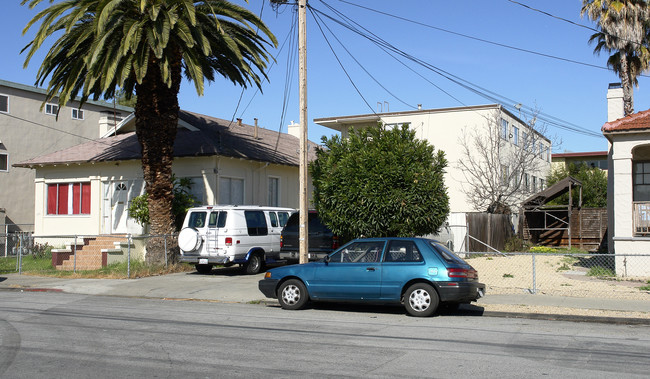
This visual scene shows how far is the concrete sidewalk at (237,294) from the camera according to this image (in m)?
11.7

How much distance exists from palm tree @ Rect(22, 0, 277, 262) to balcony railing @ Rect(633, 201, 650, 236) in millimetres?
12139

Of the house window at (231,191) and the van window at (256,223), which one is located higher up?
the house window at (231,191)

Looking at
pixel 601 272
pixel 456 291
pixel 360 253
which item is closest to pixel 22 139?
pixel 360 253

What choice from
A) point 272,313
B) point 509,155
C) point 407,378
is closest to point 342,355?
point 407,378

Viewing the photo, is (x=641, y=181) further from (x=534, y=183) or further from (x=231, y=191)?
(x=534, y=183)

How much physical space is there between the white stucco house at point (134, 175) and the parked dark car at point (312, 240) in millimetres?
5606

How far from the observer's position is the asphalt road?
7.18 metres

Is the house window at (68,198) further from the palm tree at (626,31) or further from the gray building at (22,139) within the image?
the palm tree at (626,31)

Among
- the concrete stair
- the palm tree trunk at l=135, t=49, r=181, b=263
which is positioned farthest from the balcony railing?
the concrete stair

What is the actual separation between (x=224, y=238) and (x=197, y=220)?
1.15 metres

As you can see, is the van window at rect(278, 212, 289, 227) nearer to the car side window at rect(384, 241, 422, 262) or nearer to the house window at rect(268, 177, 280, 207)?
the house window at rect(268, 177, 280, 207)

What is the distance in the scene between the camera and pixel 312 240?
57.2ft

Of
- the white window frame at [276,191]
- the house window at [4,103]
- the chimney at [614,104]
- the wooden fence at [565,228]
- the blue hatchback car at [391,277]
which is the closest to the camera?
the blue hatchback car at [391,277]

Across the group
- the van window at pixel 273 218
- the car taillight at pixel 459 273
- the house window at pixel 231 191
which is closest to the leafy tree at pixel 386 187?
the car taillight at pixel 459 273
